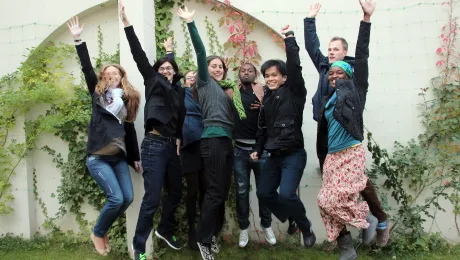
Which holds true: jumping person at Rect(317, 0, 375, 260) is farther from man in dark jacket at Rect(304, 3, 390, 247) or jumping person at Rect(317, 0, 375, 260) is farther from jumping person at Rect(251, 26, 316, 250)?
jumping person at Rect(251, 26, 316, 250)

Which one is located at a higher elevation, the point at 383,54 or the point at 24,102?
the point at 383,54

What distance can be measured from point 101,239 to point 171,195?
0.82 m

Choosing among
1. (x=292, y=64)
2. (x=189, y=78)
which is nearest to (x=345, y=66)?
(x=292, y=64)

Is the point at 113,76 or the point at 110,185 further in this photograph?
the point at 113,76

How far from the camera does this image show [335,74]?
11.8 feet

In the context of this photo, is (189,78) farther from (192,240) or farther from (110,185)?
(192,240)

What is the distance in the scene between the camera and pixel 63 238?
500 centimetres

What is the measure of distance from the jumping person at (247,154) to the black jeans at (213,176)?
537mm

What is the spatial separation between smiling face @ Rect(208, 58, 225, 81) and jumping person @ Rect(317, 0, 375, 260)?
1110 millimetres

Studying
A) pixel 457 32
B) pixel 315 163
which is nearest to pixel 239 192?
pixel 315 163

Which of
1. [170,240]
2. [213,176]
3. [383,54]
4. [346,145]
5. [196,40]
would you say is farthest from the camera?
[383,54]

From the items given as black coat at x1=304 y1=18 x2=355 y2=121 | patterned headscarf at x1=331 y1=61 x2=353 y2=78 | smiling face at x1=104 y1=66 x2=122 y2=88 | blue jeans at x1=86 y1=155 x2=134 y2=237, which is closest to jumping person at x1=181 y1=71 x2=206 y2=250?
blue jeans at x1=86 y1=155 x2=134 y2=237

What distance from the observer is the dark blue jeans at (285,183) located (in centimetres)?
393

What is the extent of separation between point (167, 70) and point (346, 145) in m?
1.93
